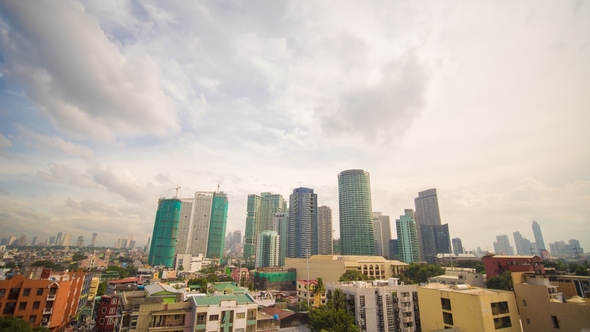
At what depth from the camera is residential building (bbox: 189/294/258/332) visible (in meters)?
32.4

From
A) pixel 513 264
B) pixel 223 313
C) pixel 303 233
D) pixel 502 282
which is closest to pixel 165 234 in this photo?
pixel 303 233

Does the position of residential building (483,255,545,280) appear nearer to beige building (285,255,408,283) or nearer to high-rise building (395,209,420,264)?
beige building (285,255,408,283)

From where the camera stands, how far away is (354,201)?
182 metres

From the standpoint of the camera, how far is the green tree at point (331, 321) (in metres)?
36.8

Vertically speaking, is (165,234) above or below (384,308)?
above

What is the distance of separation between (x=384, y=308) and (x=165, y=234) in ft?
541

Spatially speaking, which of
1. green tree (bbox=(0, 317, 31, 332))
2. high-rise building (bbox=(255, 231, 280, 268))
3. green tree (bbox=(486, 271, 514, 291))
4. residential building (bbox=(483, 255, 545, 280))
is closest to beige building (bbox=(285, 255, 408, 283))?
residential building (bbox=(483, 255, 545, 280))

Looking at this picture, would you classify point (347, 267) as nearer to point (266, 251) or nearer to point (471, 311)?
point (471, 311)

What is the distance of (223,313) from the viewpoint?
109ft

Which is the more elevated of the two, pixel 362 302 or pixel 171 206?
pixel 171 206

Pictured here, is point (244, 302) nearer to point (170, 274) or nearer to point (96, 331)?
point (96, 331)

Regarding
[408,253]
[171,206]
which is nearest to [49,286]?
[171,206]

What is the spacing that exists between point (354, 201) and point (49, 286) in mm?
158708

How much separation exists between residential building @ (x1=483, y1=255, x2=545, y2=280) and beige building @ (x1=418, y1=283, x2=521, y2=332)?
37.0 m
